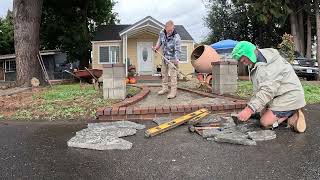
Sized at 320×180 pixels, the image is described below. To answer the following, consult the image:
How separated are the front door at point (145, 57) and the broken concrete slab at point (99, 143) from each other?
859 inches

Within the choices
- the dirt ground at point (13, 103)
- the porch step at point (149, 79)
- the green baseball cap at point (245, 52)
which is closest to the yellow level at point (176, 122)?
the green baseball cap at point (245, 52)

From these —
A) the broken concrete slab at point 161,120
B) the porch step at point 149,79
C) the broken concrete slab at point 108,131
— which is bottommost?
the broken concrete slab at point 108,131

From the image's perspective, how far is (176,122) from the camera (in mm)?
6551

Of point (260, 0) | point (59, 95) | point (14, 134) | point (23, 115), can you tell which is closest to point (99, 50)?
point (260, 0)

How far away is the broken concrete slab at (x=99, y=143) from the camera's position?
5.24 meters

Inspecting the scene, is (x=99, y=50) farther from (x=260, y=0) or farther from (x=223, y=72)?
(x=223, y=72)

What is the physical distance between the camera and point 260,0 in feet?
81.8

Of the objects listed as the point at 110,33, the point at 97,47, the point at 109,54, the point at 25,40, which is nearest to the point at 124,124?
the point at 25,40

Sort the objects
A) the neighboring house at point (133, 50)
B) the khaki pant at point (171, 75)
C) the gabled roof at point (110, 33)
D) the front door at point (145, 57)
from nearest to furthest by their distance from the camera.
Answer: the khaki pant at point (171, 75), the neighboring house at point (133, 50), the front door at point (145, 57), the gabled roof at point (110, 33)

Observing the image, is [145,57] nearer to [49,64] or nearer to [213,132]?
[49,64]

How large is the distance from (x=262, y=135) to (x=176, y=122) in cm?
141

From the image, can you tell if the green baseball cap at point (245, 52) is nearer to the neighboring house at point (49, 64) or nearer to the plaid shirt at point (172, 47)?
the plaid shirt at point (172, 47)

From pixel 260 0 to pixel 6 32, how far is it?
2759 cm

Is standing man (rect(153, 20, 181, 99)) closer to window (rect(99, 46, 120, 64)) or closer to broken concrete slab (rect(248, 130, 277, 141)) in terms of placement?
broken concrete slab (rect(248, 130, 277, 141))
